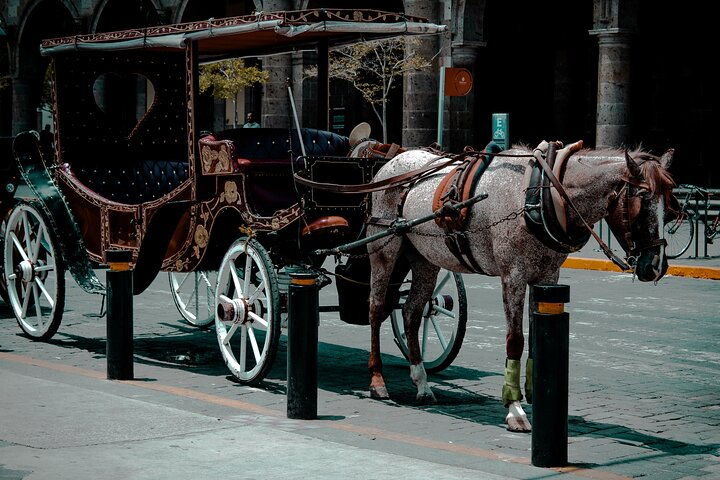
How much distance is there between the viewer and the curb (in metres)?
16.8

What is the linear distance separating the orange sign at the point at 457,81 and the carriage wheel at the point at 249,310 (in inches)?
362

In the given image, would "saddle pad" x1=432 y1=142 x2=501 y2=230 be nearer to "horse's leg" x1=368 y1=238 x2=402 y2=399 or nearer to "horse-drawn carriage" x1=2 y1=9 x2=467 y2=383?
"horse's leg" x1=368 y1=238 x2=402 y2=399

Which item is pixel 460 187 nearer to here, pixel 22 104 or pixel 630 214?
pixel 630 214

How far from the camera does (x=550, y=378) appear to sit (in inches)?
252

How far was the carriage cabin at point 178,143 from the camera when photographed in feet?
31.3

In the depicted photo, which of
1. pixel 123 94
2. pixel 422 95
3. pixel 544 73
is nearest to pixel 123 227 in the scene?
pixel 422 95

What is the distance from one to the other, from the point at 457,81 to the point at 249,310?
9.88 m

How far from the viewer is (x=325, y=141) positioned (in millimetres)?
10508

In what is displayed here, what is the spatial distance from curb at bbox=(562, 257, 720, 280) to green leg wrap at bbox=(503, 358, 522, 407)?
33.1ft

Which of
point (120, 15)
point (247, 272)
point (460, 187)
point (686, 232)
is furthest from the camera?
point (120, 15)

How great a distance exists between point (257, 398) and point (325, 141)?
2.90m

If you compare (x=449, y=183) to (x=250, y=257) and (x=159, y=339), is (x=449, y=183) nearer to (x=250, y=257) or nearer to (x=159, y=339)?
(x=250, y=257)

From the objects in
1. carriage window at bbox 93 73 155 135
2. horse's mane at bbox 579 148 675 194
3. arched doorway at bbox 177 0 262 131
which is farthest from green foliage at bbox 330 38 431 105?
horse's mane at bbox 579 148 675 194

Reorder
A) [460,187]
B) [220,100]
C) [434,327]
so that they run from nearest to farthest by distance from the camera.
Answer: [460,187]
[434,327]
[220,100]
